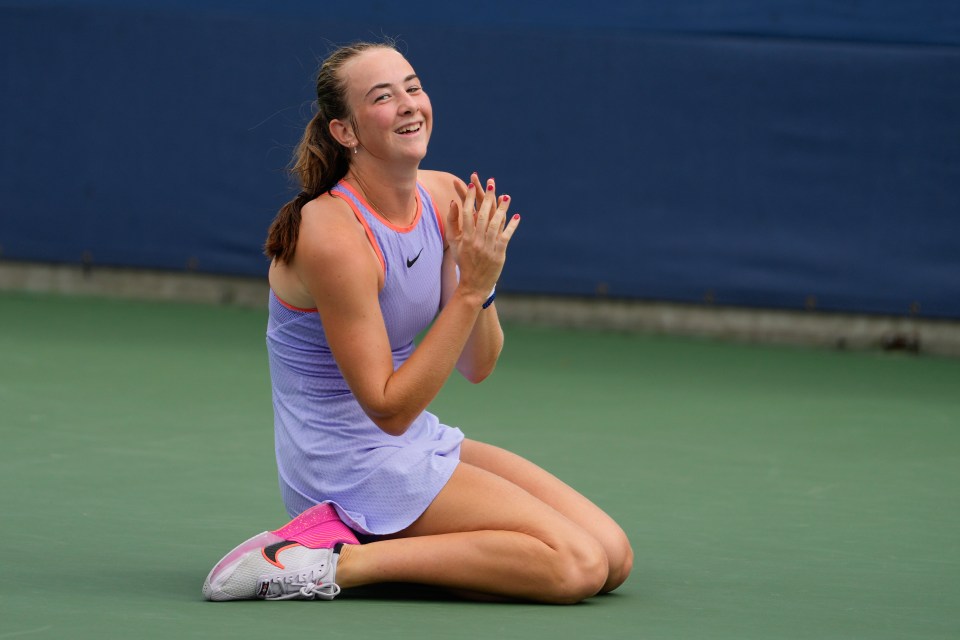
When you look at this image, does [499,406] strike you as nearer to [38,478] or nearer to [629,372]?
[629,372]

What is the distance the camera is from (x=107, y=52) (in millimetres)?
8719

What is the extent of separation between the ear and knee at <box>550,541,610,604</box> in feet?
3.24

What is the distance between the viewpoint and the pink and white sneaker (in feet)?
10.7

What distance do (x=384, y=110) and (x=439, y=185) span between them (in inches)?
15.3

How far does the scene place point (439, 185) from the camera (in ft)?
12.2

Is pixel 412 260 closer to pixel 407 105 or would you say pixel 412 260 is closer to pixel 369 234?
pixel 369 234

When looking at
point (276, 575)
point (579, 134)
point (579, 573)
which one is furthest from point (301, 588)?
point (579, 134)

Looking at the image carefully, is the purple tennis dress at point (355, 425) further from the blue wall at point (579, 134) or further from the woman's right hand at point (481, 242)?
the blue wall at point (579, 134)

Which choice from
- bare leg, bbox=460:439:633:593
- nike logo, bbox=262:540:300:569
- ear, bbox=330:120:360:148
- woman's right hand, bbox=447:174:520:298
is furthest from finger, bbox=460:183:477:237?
nike logo, bbox=262:540:300:569

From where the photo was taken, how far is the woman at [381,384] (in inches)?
127

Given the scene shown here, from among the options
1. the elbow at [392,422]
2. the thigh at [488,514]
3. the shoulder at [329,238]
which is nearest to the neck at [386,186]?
the shoulder at [329,238]

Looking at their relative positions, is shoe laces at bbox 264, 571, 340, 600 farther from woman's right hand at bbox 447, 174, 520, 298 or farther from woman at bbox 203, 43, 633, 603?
woman's right hand at bbox 447, 174, 520, 298

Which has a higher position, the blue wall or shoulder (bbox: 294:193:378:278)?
the blue wall

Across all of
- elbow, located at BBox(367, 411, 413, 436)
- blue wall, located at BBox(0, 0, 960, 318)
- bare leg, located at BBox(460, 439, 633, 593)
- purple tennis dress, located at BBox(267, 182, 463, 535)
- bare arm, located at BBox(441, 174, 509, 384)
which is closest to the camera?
elbow, located at BBox(367, 411, 413, 436)
